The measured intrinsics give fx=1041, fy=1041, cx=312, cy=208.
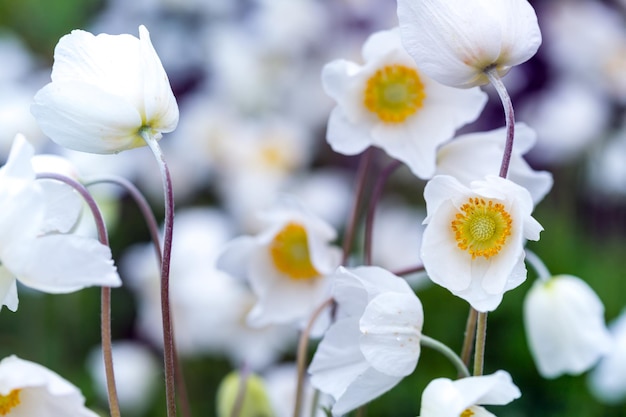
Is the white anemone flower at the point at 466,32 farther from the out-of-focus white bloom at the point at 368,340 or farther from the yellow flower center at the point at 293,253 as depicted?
the yellow flower center at the point at 293,253

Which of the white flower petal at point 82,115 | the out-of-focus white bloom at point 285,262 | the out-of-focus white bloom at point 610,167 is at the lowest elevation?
the out-of-focus white bloom at point 610,167

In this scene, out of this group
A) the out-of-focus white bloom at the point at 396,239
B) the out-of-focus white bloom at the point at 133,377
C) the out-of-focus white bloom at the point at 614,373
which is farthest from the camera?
the out-of-focus white bloom at the point at 396,239

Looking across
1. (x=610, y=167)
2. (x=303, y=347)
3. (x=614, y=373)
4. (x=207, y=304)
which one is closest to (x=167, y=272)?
(x=303, y=347)

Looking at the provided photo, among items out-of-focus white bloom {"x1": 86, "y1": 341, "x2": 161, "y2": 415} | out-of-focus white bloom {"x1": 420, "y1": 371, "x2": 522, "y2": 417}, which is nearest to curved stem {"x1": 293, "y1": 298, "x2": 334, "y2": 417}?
out-of-focus white bloom {"x1": 420, "y1": 371, "x2": 522, "y2": 417}

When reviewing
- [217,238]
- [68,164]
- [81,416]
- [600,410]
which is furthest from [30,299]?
[81,416]

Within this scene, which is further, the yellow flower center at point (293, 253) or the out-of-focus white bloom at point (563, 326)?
the yellow flower center at point (293, 253)

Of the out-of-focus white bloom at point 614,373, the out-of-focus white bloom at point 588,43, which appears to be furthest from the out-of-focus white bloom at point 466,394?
the out-of-focus white bloom at point 588,43

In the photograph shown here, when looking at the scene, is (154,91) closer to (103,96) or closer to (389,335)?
(103,96)
